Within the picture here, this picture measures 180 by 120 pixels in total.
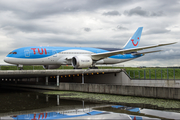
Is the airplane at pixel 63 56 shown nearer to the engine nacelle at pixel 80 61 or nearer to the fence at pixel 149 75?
the engine nacelle at pixel 80 61

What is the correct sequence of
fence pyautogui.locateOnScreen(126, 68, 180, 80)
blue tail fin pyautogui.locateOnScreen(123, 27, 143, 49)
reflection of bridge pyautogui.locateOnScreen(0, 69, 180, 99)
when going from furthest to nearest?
blue tail fin pyautogui.locateOnScreen(123, 27, 143, 49)
fence pyautogui.locateOnScreen(126, 68, 180, 80)
reflection of bridge pyautogui.locateOnScreen(0, 69, 180, 99)

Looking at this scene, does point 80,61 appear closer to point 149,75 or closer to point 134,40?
point 149,75

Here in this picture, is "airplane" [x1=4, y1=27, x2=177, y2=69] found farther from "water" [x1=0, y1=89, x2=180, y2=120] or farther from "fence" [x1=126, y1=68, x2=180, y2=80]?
"water" [x1=0, y1=89, x2=180, y2=120]

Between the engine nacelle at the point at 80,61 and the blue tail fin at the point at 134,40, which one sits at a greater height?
the blue tail fin at the point at 134,40

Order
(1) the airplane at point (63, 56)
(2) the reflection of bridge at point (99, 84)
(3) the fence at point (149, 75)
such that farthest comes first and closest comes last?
(3) the fence at point (149, 75)
(1) the airplane at point (63, 56)
(2) the reflection of bridge at point (99, 84)

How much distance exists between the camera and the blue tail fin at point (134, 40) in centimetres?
4299

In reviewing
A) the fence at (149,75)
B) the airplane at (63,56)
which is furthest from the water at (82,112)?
the fence at (149,75)

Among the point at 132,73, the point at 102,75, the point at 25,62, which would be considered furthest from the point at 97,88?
the point at 132,73

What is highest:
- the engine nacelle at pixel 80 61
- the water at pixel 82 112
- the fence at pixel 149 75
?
the engine nacelle at pixel 80 61

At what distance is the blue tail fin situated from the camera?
141 feet

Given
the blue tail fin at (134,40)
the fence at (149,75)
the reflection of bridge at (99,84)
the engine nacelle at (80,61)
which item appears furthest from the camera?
the blue tail fin at (134,40)

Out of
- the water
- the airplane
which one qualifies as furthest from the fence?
the water

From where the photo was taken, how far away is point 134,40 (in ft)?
142

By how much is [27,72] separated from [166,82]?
73.1 feet
